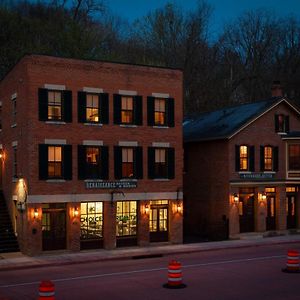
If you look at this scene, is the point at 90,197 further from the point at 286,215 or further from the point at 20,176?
the point at 286,215

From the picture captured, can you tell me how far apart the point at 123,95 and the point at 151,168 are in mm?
4395

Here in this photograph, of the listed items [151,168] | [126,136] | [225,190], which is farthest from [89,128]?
[225,190]

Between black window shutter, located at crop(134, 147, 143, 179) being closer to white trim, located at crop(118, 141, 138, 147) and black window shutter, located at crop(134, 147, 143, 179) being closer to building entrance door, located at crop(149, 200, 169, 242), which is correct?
white trim, located at crop(118, 141, 138, 147)

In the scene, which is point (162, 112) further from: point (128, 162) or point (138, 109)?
point (128, 162)

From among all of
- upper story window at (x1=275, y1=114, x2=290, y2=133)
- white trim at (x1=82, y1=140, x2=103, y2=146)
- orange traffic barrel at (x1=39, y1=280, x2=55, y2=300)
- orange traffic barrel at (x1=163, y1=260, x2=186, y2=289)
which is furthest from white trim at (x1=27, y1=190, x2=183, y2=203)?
orange traffic barrel at (x1=39, y1=280, x2=55, y2=300)

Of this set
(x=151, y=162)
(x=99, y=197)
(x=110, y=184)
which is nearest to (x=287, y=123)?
(x=151, y=162)

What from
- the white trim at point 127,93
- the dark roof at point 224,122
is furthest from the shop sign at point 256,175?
the white trim at point 127,93

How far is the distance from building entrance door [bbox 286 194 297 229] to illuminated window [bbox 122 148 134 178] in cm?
1248

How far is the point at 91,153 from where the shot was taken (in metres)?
30.1

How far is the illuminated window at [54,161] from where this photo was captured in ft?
94.7

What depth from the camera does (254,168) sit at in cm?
3588

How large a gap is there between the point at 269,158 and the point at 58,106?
14.9 metres

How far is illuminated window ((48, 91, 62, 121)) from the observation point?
2903 cm

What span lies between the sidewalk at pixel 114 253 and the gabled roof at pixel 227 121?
6788 millimetres
